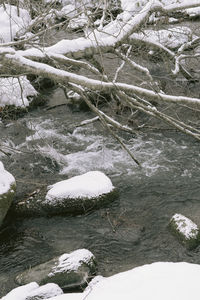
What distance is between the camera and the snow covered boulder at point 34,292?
385 cm

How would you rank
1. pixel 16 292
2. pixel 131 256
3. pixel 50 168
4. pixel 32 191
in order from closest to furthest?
pixel 16 292 < pixel 131 256 < pixel 32 191 < pixel 50 168

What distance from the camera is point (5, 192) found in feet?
17.5

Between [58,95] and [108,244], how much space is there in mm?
5554

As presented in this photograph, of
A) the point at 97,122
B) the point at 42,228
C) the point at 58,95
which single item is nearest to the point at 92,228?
the point at 42,228

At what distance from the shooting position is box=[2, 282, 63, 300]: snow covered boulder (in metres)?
3.85

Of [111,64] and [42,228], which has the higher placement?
[111,64]

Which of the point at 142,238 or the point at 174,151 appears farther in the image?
the point at 174,151

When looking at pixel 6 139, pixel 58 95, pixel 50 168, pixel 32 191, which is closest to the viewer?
pixel 32 191

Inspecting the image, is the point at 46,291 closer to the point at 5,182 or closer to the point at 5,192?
the point at 5,192

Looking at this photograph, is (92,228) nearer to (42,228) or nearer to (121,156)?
(42,228)

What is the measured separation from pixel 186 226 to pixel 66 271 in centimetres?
170

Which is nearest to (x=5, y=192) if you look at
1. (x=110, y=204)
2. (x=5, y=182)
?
(x=5, y=182)

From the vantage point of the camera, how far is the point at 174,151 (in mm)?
6910

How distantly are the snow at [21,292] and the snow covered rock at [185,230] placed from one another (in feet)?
6.45
